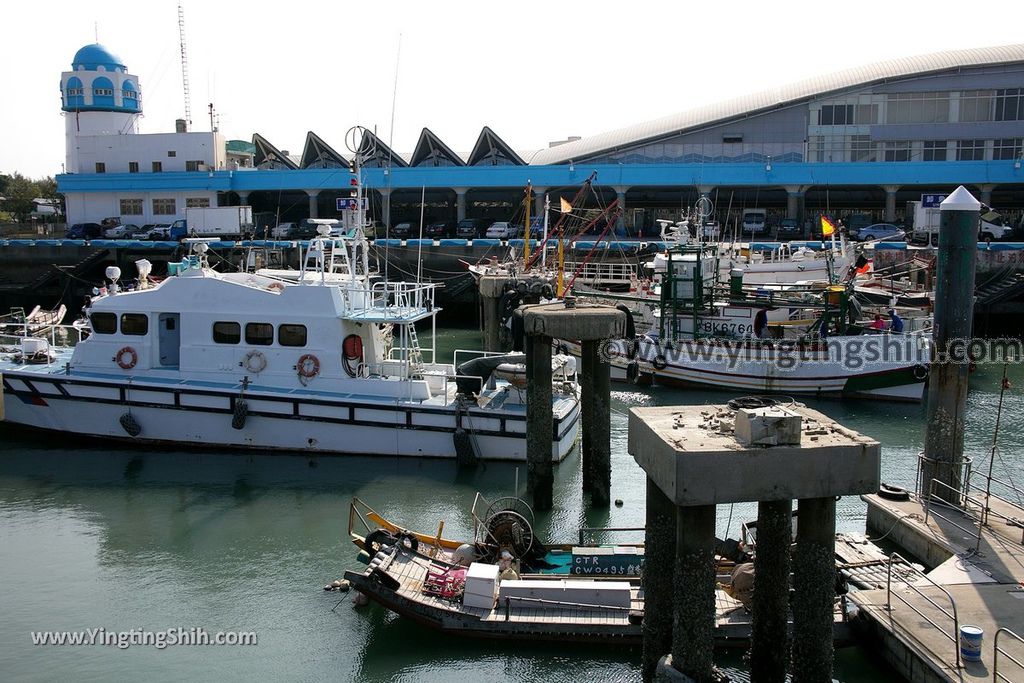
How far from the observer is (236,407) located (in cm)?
1950

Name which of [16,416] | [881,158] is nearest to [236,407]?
[16,416]

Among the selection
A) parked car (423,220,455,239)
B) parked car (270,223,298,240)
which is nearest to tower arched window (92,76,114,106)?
parked car (270,223,298,240)

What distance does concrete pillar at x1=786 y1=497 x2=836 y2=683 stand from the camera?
8516 millimetres

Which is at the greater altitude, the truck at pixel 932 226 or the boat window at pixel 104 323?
the truck at pixel 932 226

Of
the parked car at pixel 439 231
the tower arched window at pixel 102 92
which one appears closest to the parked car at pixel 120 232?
the tower arched window at pixel 102 92

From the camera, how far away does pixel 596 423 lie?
16.3m

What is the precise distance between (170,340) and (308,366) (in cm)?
390

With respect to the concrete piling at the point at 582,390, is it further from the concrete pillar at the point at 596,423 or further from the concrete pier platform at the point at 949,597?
the concrete pier platform at the point at 949,597

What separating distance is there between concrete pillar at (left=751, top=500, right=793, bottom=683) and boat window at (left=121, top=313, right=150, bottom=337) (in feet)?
53.5

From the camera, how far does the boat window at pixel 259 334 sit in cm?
2003

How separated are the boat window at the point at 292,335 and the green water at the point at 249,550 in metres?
2.68

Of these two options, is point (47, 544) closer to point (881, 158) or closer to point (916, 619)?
point (916, 619)

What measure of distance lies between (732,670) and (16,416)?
727 inches

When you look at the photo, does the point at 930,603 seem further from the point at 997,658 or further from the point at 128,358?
the point at 128,358
